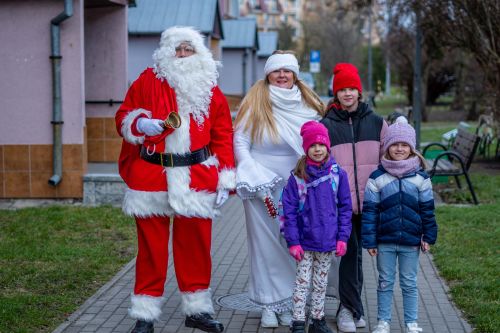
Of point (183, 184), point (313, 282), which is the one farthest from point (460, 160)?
point (183, 184)

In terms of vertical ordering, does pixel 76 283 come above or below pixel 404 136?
below

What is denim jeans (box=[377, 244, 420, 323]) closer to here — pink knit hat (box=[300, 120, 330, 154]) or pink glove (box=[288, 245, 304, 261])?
pink glove (box=[288, 245, 304, 261])

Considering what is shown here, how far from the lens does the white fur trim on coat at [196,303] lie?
5.68 meters

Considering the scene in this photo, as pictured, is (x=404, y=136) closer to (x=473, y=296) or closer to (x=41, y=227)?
(x=473, y=296)

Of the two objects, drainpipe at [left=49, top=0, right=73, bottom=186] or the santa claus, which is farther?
drainpipe at [left=49, top=0, right=73, bottom=186]

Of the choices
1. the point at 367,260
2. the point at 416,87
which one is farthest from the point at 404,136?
the point at 416,87

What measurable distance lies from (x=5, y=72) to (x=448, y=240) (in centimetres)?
590

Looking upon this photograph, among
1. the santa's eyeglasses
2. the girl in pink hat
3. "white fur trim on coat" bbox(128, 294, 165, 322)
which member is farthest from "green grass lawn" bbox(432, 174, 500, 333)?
the santa's eyeglasses

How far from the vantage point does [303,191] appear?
5.37 meters

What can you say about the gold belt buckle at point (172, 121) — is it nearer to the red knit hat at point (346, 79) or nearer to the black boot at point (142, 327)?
the red knit hat at point (346, 79)

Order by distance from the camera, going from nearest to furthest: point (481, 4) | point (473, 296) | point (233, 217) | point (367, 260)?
point (473, 296)
point (367, 260)
point (233, 217)
point (481, 4)

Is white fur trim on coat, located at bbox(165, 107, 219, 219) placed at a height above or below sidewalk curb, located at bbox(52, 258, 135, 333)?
above

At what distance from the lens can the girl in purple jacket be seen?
529 centimetres

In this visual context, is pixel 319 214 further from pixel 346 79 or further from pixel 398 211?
pixel 346 79
